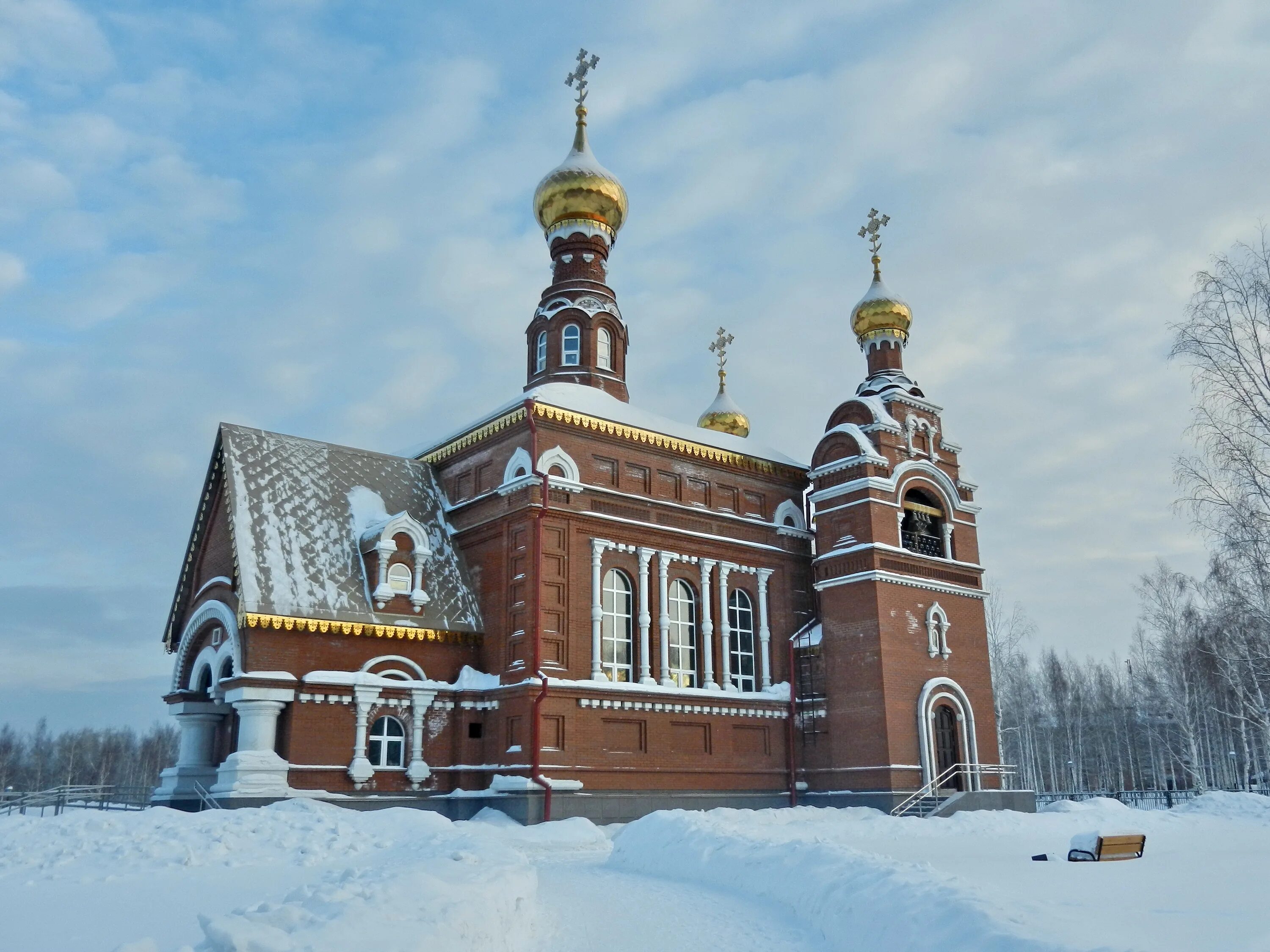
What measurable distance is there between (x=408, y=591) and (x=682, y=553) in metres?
5.20

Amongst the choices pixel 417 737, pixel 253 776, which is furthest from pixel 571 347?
pixel 253 776

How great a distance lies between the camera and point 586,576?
17828 millimetres

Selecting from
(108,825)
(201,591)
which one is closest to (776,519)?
(201,591)

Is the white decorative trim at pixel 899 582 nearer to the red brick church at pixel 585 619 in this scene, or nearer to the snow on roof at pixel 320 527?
the red brick church at pixel 585 619

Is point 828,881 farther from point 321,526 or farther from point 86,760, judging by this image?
point 86,760

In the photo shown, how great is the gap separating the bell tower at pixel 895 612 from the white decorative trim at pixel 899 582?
0.03 m

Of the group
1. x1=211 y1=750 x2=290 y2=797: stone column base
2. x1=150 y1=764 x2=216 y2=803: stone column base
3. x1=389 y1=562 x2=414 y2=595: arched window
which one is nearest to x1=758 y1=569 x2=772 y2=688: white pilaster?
x1=389 y1=562 x2=414 y2=595: arched window

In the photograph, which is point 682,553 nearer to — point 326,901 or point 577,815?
point 577,815

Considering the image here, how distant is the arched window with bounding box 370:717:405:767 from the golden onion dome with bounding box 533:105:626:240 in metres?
12.3

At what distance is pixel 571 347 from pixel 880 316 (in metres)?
7.08

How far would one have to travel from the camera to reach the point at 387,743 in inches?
646

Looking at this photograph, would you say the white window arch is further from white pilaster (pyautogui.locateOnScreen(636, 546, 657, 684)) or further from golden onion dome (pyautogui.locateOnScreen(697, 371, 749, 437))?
golden onion dome (pyautogui.locateOnScreen(697, 371, 749, 437))

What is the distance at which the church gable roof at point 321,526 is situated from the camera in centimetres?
1612

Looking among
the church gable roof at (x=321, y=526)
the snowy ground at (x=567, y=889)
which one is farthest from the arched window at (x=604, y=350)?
the snowy ground at (x=567, y=889)
